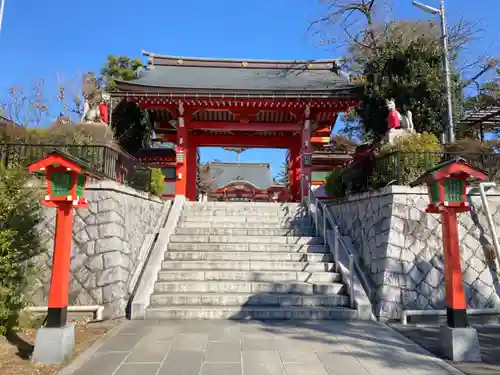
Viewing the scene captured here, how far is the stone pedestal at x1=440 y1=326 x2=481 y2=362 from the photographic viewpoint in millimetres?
4164

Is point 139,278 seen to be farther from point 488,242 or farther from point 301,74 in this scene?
point 301,74

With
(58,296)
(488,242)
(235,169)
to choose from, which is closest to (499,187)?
(488,242)

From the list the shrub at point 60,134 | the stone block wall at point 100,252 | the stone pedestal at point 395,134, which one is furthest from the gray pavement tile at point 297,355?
the shrub at point 60,134

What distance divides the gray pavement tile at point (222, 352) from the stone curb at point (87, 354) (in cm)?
143

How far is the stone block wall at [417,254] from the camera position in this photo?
629 cm

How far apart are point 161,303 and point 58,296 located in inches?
90.5

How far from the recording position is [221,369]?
3842 mm

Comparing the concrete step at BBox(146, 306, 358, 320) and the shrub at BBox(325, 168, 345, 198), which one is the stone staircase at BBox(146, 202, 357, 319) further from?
the shrub at BBox(325, 168, 345, 198)

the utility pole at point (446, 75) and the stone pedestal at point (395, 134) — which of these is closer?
the stone pedestal at point (395, 134)

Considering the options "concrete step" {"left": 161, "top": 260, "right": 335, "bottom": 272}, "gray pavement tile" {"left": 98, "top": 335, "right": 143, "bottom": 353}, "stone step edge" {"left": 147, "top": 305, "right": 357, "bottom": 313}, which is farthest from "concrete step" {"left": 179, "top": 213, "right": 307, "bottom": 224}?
"gray pavement tile" {"left": 98, "top": 335, "right": 143, "bottom": 353}

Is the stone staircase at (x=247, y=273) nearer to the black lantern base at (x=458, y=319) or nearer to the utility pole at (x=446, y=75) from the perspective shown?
the black lantern base at (x=458, y=319)

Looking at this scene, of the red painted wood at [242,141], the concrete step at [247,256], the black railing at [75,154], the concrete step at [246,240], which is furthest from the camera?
the red painted wood at [242,141]

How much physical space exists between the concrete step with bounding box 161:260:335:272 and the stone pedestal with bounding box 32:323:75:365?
10.4 ft

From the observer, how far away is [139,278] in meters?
6.91
